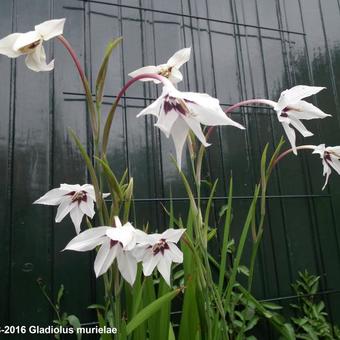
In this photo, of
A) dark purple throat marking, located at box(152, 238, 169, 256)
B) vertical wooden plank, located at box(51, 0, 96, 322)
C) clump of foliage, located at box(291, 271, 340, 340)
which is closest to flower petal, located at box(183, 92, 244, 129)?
dark purple throat marking, located at box(152, 238, 169, 256)

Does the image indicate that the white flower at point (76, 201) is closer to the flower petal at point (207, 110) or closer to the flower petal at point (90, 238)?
the flower petal at point (90, 238)

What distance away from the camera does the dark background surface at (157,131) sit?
50.6 inches

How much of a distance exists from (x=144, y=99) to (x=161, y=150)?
294 mm

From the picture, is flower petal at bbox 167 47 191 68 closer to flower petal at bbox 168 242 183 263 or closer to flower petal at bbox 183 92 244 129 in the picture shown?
flower petal at bbox 183 92 244 129

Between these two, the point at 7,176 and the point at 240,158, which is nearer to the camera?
the point at 7,176

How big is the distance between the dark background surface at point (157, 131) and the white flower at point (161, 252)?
741mm

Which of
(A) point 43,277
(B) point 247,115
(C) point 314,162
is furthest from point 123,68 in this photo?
(C) point 314,162

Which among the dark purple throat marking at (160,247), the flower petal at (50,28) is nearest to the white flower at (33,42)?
the flower petal at (50,28)

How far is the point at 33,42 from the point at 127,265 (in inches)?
17.3

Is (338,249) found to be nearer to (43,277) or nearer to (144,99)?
(144,99)

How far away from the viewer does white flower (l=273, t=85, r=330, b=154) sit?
617mm

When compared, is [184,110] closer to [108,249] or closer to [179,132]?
[179,132]

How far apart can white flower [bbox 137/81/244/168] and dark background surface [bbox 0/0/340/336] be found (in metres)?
1.00

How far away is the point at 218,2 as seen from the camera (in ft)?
6.28
